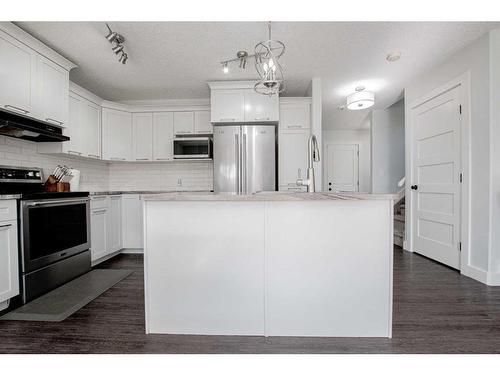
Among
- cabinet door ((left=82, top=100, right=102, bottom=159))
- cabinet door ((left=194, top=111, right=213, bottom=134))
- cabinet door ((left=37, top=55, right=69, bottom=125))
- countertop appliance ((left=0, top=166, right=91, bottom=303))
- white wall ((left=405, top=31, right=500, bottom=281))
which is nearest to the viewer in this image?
countertop appliance ((left=0, top=166, right=91, bottom=303))

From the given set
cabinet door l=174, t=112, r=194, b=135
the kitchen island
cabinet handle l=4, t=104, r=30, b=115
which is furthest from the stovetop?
cabinet door l=174, t=112, r=194, b=135

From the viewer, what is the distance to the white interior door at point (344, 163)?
6.73m

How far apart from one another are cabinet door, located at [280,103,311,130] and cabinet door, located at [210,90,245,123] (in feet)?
2.00

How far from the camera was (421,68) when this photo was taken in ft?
10.4

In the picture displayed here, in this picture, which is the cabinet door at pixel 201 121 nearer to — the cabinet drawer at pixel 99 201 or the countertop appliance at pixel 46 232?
the cabinet drawer at pixel 99 201

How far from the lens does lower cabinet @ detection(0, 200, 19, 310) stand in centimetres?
190

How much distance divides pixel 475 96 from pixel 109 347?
3979 millimetres

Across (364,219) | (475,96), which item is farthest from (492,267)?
(364,219)

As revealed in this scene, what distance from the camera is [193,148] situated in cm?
375

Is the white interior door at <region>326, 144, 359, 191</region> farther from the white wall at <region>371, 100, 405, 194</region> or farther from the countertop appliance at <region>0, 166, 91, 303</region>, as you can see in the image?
the countertop appliance at <region>0, 166, 91, 303</region>

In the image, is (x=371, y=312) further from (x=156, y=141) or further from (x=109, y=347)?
(x=156, y=141)

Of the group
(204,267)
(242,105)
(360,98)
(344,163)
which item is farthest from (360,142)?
(204,267)

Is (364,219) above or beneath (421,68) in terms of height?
beneath

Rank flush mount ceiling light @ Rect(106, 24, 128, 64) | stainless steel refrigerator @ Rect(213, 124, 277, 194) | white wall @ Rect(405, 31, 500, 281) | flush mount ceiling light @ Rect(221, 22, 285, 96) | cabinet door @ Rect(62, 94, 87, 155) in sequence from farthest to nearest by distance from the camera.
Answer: stainless steel refrigerator @ Rect(213, 124, 277, 194)
cabinet door @ Rect(62, 94, 87, 155)
white wall @ Rect(405, 31, 500, 281)
flush mount ceiling light @ Rect(106, 24, 128, 64)
flush mount ceiling light @ Rect(221, 22, 285, 96)
